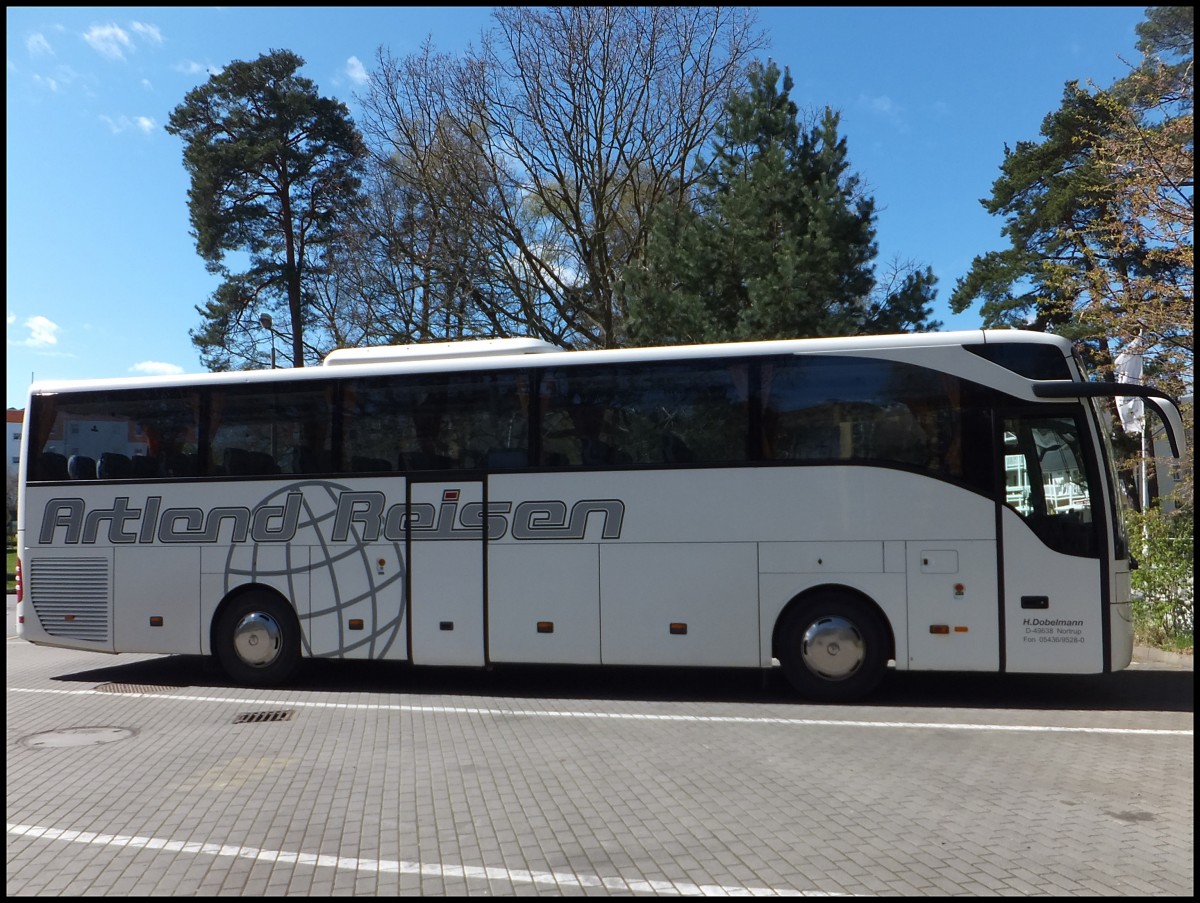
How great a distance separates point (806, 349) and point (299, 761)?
5748 mm

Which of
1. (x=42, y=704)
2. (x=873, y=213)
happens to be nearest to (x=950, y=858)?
(x=42, y=704)

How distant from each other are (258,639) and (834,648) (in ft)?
20.1

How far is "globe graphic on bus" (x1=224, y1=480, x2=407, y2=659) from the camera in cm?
1078

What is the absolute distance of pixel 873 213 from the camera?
20.7 metres

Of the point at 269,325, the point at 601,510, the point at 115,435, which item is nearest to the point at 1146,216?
the point at 601,510

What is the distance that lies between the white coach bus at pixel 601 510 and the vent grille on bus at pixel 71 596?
26 mm

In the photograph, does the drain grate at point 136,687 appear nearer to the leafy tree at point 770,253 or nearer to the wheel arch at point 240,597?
the wheel arch at point 240,597

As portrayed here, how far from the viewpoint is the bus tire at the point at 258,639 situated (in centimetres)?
1118

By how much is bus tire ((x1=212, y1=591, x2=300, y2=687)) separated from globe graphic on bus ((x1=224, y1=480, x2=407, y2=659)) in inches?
7.4

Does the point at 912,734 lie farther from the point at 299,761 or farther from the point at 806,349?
the point at 299,761

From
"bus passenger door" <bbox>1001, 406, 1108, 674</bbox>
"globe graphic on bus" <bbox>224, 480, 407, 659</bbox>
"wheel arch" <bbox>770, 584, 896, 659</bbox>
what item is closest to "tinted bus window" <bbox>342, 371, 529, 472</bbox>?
"globe graphic on bus" <bbox>224, 480, 407, 659</bbox>

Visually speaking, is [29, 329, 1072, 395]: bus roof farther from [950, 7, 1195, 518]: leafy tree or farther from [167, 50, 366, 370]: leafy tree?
[167, 50, 366, 370]: leafy tree

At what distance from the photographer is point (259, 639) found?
36.8ft

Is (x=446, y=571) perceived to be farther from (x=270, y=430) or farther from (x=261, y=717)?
(x=270, y=430)
